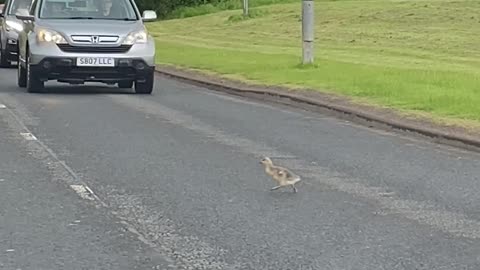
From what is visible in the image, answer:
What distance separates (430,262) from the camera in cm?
724

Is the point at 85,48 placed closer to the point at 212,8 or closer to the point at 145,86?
the point at 145,86

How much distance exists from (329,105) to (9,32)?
11702mm

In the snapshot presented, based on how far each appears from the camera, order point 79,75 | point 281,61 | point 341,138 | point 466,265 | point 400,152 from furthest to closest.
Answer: point 281,61
point 79,75
point 341,138
point 400,152
point 466,265

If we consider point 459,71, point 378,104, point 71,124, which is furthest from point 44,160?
point 459,71

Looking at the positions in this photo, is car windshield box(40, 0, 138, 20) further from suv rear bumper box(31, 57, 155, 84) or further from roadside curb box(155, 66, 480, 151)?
roadside curb box(155, 66, 480, 151)

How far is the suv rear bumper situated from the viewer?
19078 mm

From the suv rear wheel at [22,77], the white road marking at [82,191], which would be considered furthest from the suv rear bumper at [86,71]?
the white road marking at [82,191]

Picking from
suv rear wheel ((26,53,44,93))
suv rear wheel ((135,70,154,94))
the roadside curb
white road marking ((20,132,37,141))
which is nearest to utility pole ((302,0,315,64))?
the roadside curb

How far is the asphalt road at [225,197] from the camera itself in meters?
7.44

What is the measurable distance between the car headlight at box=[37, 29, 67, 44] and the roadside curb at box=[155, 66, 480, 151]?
3312 mm

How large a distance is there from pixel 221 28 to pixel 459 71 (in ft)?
102

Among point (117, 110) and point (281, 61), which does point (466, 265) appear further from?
point (281, 61)

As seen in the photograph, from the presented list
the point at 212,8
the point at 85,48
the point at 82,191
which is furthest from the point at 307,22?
the point at 212,8

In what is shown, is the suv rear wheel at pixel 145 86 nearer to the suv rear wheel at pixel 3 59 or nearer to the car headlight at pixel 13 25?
the car headlight at pixel 13 25
